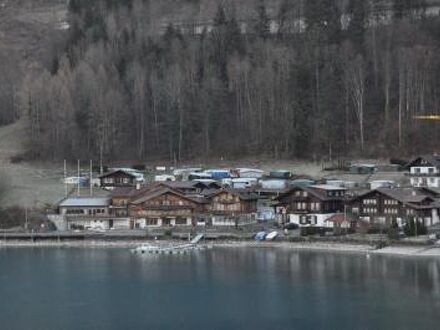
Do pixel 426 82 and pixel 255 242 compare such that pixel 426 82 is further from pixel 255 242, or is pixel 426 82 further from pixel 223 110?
pixel 255 242

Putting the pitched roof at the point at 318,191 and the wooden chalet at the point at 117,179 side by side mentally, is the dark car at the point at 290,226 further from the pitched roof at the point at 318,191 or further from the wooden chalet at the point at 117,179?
the wooden chalet at the point at 117,179

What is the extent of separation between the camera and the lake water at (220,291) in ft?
79.8

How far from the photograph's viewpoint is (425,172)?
41.4m

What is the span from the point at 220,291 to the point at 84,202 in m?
14.6

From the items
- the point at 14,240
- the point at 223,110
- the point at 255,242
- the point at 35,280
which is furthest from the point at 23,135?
the point at 35,280

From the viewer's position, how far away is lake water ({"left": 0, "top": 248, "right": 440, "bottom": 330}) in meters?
24.3

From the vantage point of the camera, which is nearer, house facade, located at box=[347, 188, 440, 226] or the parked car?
house facade, located at box=[347, 188, 440, 226]

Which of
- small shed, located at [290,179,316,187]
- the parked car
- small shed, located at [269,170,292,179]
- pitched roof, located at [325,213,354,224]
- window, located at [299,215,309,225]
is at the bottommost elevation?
the parked car

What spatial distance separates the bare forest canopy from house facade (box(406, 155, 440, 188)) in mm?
3826

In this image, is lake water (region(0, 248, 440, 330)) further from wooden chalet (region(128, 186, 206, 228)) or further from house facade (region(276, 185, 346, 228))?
wooden chalet (region(128, 186, 206, 228))

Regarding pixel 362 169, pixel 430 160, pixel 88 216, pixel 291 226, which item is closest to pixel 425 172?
pixel 430 160

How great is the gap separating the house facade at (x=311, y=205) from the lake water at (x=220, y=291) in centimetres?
387

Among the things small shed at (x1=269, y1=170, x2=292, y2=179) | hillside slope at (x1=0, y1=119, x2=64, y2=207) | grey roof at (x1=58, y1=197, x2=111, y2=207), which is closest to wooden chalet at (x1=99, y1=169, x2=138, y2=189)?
hillside slope at (x1=0, y1=119, x2=64, y2=207)

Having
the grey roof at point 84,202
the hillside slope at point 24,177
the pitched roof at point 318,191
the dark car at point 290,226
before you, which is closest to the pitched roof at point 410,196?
the pitched roof at point 318,191
